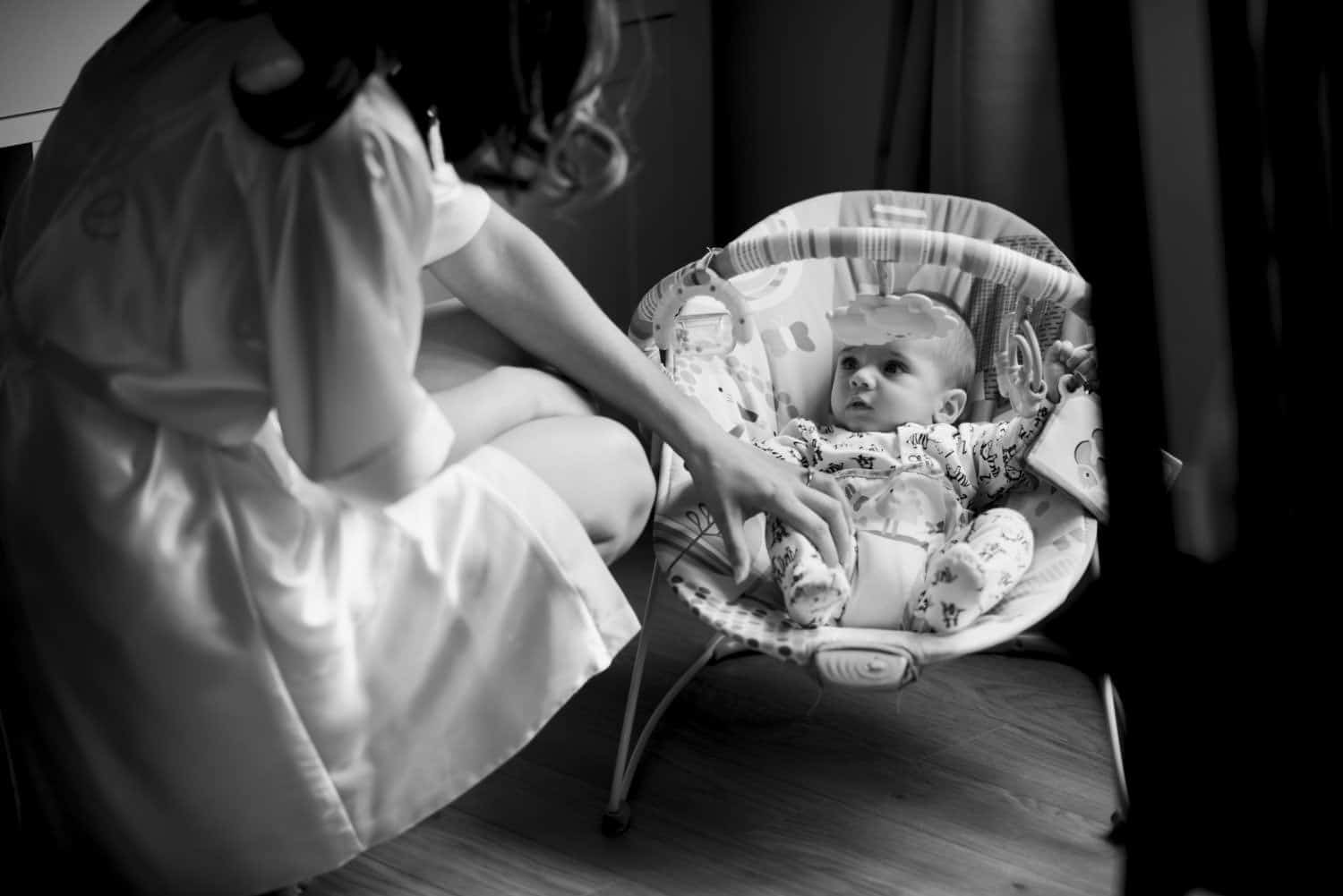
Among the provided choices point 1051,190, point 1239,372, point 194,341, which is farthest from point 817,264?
point 1239,372

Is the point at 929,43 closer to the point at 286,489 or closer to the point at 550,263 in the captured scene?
the point at 550,263

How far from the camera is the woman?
94cm

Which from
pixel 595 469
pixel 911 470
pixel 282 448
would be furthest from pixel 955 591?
pixel 282 448

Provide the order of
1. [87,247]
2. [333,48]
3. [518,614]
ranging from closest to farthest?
[333,48] → [87,247] → [518,614]

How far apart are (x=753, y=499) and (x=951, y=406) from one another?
16.8 inches

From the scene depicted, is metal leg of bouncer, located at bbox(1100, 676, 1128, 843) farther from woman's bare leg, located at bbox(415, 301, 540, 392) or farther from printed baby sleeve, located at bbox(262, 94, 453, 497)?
printed baby sleeve, located at bbox(262, 94, 453, 497)

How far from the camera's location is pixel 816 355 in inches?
68.2

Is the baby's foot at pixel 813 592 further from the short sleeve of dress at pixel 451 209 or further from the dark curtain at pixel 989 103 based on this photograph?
the dark curtain at pixel 989 103

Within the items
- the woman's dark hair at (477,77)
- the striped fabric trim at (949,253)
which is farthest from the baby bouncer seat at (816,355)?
the woman's dark hair at (477,77)

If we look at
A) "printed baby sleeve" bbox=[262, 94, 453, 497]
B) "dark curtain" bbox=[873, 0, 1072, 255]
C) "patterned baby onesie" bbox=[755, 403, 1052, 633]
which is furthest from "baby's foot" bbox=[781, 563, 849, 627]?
"dark curtain" bbox=[873, 0, 1072, 255]

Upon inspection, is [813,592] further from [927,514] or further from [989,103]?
[989,103]

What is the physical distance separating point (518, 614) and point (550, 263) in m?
0.32

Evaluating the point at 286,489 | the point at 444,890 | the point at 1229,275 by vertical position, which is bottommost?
the point at 444,890

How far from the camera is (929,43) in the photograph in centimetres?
208
